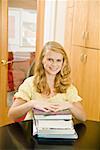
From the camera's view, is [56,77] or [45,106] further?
[56,77]

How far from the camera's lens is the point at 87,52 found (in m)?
2.76

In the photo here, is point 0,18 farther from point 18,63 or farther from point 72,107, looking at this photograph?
point 72,107

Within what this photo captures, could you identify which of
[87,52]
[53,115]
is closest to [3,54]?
[87,52]

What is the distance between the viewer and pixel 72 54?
3.03 meters

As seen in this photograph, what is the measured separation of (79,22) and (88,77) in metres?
0.62

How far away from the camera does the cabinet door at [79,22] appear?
9.20 ft

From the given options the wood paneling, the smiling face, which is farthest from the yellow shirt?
the wood paneling

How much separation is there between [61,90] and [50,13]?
1813mm

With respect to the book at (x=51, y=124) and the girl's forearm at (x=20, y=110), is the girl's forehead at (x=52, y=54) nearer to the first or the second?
the girl's forearm at (x=20, y=110)

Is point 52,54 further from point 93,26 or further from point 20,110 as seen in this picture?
point 93,26

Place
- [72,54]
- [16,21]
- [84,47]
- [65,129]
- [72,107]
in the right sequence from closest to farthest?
1. [65,129]
2. [72,107]
3. [84,47]
4. [72,54]
5. [16,21]

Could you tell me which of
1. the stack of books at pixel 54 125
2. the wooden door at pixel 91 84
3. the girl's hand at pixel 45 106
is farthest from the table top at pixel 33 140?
the wooden door at pixel 91 84

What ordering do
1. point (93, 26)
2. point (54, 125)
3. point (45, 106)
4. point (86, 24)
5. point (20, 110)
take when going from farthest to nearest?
point (86, 24) → point (93, 26) → point (20, 110) → point (45, 106) → point (54, 125)

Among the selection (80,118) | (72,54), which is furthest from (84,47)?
(80,118)
